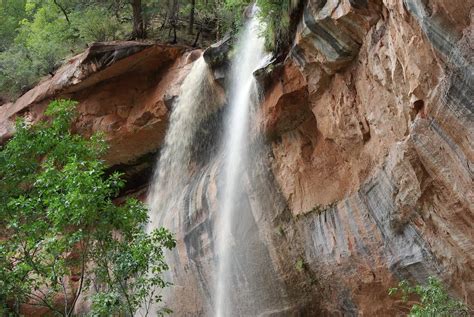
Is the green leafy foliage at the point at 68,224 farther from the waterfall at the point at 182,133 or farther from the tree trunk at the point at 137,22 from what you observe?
the tree trunk at the point at 137,22

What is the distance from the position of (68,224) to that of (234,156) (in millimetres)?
5448

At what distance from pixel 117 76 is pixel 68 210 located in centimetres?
1053

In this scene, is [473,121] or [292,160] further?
[292,160]

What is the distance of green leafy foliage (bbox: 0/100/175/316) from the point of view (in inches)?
283

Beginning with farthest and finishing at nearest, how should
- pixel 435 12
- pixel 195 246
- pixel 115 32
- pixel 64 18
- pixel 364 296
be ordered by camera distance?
pixel 64 18 → pixel 115 32 → pixel 195 246 → pixel 364 296 → pixel 435 12

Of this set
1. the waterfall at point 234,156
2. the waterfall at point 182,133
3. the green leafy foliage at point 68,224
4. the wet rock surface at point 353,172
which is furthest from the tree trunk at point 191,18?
the green leafy foliage at point 68,224

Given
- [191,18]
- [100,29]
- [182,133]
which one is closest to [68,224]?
[182,133]

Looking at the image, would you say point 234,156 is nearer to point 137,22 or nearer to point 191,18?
point 137,22

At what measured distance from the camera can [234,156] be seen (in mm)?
11992

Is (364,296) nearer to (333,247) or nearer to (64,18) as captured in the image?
(333,247)

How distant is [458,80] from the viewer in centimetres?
561

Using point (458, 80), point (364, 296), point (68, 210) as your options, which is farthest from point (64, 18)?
point (458, 80)

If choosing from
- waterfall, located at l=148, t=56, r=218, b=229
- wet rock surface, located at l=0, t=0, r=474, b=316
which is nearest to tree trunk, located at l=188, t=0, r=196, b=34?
waterfall, located at l=148, t=56, r=218, b=229

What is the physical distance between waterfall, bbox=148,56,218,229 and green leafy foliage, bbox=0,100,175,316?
557 cm
